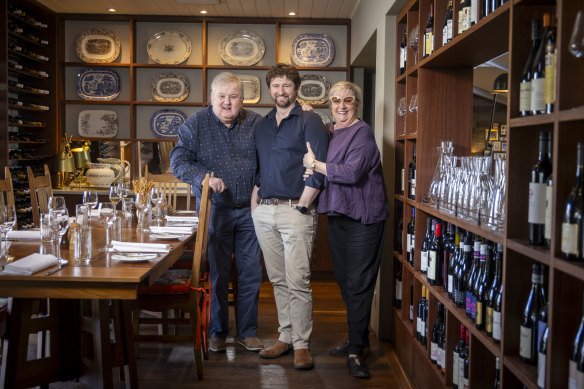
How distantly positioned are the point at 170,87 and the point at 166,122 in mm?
378

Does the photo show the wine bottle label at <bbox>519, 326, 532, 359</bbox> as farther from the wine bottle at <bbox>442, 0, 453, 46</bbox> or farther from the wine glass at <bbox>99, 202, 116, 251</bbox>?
the wine glass at <bbox>99, 202, 116, 251</bbox>

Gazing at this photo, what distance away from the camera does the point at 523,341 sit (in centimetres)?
165

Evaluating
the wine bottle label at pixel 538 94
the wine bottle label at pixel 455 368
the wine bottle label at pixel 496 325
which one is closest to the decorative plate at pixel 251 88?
the wine bottle label at pixel 455 368

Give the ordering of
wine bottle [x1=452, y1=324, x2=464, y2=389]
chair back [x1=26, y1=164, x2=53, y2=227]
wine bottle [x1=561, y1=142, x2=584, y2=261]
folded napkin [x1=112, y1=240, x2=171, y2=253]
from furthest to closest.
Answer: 1. chair back [x1=26, y1=164, x2=53, y2=227]
2. folded napkin [x1=112, y1=240, x2=171, y2=253]
3. wine bottle [x1=452, y1=324, x2=464, y2=389]
4. wine bottle [x1=561, y1=142, x2=584, y2=261]

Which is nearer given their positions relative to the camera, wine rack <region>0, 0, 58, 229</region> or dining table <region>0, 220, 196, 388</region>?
dining table <region>0, 220, 196, 388</region>

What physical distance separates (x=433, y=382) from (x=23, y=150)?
15.3 ft

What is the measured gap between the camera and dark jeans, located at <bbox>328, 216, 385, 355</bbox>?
9.88 feet

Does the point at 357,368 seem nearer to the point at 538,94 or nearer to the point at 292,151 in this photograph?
the point at 292,151

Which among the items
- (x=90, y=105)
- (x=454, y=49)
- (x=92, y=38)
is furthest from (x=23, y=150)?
(x=454, y=49)

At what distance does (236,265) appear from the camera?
135 inches

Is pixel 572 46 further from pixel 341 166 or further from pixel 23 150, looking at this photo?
pixel 23 150

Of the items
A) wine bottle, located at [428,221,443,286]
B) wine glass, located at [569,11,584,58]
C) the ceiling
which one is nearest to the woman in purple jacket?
wine bottle, located at [428,221,443,286]

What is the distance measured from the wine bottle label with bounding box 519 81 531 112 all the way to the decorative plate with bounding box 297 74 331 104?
4454 millimetres

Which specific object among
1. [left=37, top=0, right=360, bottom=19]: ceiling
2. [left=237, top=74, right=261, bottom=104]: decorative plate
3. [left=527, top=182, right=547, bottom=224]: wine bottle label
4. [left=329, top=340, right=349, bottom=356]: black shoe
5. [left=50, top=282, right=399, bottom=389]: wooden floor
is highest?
[left=37, top=0, right=360, bottom=19]: ceiling
